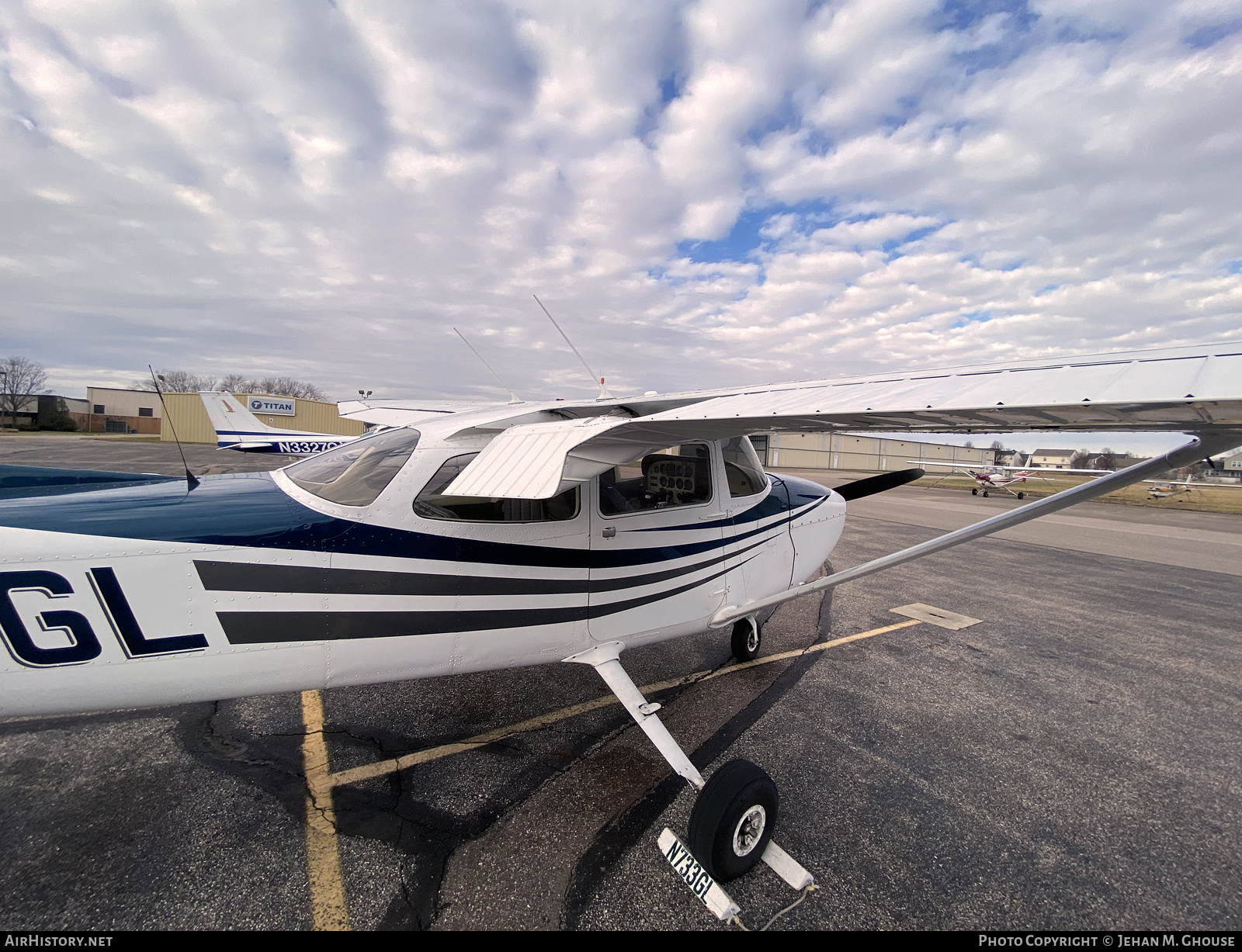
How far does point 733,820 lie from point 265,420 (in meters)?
55.5

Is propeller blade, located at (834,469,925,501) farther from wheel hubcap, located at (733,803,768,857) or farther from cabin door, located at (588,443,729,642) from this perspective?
wheel hubcap, located at (733,803,768,857)

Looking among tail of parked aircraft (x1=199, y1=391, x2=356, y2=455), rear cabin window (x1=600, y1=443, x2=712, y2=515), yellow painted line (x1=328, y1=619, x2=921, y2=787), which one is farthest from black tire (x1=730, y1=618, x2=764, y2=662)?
tail of parked aircraft (x1=199, y1=391, x2=356, y2=455)

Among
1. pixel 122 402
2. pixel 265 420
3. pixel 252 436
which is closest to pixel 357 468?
pixel 252 436

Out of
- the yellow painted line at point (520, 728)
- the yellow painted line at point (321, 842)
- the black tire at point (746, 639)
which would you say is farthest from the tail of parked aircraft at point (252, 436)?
the black tire at point (746, 639)

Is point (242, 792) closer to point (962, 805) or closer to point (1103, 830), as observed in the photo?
point (962, 805)

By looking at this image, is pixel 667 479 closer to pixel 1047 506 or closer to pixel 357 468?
pixel 357 468

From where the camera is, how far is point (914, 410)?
1.80 m

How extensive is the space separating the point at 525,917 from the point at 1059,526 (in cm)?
1949

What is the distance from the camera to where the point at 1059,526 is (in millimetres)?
15711

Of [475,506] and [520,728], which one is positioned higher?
[475,506]

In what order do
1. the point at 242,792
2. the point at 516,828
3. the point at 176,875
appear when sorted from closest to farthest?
the point at 176,875 → the point at 516,828 → the point at 242,792

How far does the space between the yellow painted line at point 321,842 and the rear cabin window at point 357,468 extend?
1693 millimetres

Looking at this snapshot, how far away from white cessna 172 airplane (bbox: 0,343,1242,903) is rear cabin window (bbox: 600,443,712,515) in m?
0.05

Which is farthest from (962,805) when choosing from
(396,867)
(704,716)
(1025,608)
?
(1025,608)
